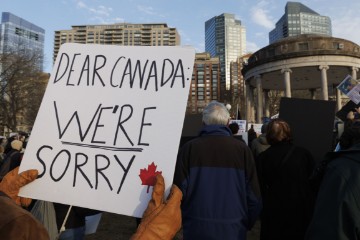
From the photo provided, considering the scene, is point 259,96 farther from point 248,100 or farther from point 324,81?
point 324,81

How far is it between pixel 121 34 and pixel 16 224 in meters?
160

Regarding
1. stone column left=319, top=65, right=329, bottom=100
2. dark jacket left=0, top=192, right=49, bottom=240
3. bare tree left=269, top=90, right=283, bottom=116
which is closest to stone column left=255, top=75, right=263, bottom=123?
stone column left=319, top=65, right=329, bottom=100

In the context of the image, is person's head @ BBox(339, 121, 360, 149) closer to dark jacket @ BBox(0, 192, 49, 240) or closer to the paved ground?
dark jacket @ BBox(0, 192, 49, 240)

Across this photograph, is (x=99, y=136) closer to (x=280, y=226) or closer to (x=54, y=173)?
(x=54, y=173)

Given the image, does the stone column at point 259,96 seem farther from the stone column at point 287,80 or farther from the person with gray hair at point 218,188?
the person with gray hair at point 218,188

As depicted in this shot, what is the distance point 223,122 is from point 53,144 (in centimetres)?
130

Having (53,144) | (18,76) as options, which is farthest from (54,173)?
(18,76)

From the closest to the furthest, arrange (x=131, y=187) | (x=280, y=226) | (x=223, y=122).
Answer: (x=131, y=187)
(x=223, y=122)
(x=280, y=226)

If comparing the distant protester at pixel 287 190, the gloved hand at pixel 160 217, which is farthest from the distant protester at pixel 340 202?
the distant protester at pixel 287 190

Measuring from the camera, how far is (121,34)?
504 ft

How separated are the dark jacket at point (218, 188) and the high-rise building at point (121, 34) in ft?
494

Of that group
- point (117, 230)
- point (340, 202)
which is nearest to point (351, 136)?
point (340, 202)

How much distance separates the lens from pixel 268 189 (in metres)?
3.39

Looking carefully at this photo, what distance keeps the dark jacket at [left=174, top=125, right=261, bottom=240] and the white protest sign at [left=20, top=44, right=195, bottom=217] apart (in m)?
0.58
